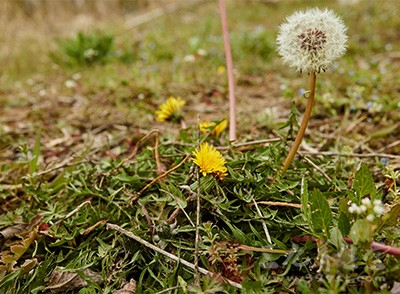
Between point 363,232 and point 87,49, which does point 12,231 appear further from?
point 87,49

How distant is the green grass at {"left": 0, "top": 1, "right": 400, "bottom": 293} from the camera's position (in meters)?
1.18

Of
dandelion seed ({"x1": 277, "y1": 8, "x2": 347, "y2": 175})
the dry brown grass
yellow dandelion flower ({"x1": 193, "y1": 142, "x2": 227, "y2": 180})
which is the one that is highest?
dandelion seed ({"x1": 277, "y1": 8, "x2": 347, "y2": 175})

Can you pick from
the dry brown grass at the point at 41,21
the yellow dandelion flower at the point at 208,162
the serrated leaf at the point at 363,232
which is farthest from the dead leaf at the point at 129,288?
the dry brown grass at the point at 41,21

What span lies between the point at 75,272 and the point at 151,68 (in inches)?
108

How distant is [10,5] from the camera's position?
25.0 feet

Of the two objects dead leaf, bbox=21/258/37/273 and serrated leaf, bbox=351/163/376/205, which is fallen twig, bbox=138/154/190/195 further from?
serrated leaf, bbox=351/163/376/205

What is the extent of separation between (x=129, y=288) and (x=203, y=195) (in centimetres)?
36

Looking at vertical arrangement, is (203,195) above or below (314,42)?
below

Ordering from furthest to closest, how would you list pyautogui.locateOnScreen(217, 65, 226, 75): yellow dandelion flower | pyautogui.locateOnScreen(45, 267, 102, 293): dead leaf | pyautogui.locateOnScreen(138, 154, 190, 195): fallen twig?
pyautogui.locateOnScreen(217, 65, 226, 75): yellow dandelion flower, pyautogui.locateOnScreen(138, 154, 190, 195): fallen twig, pyautogui.locateOnScreen(45, 267, 102, 293): dead leaf

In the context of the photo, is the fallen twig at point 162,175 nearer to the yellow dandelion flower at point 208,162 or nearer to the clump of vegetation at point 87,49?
the yellow dandelion flower at point 208,162

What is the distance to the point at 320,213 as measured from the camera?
1.17m

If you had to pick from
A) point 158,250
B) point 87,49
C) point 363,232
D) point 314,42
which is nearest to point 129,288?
point 158,250

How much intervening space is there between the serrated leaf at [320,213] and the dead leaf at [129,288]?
1.80 feet

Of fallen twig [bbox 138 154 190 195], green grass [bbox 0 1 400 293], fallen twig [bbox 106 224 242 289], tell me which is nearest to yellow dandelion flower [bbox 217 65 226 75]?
green grass [bbox 0 1 400 293]
